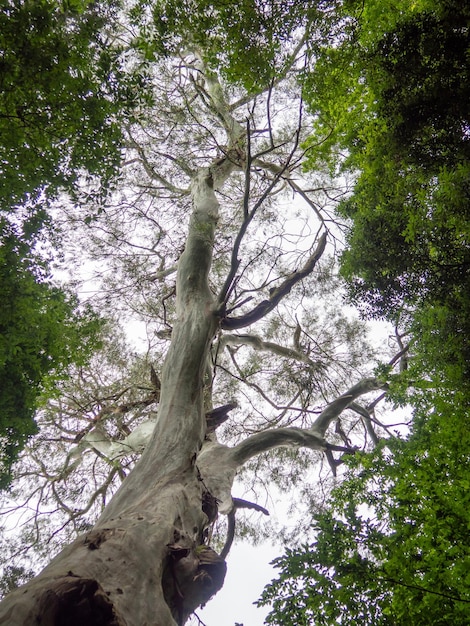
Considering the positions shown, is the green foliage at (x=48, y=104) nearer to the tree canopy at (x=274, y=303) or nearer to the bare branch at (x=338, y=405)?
the tree canopy at (x=274, y=303)

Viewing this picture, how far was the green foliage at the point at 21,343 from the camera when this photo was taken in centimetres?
261

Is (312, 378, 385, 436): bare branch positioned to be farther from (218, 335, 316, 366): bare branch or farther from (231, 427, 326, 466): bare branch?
(218, 335, 316, 366): bare branch

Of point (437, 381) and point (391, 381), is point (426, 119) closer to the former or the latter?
point (437, 381)

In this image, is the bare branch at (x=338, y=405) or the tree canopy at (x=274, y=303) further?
the bare branch at (x=338, y=405)

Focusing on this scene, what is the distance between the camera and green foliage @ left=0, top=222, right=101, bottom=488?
2.61m

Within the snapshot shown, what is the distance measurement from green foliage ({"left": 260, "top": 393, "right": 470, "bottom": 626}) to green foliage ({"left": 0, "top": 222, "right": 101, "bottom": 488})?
184cm

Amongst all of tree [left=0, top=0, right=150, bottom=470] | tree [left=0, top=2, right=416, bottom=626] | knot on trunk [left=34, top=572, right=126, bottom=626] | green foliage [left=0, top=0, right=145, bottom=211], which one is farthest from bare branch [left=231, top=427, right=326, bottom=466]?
green foliage [left=0, top=0, right=145, bottom=211]

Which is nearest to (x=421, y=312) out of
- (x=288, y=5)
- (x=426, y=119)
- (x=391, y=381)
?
(x=391, y=381)

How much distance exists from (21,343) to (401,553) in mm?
2521

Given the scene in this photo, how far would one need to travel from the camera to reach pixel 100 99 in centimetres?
283

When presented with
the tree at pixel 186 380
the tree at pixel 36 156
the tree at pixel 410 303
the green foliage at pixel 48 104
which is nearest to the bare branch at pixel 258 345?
the tree at pixel 186 380

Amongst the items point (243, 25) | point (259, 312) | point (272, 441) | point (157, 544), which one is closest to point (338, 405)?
point (272, 441)

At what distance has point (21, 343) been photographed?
2688 mm

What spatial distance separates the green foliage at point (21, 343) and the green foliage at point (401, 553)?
1844 millimetres
